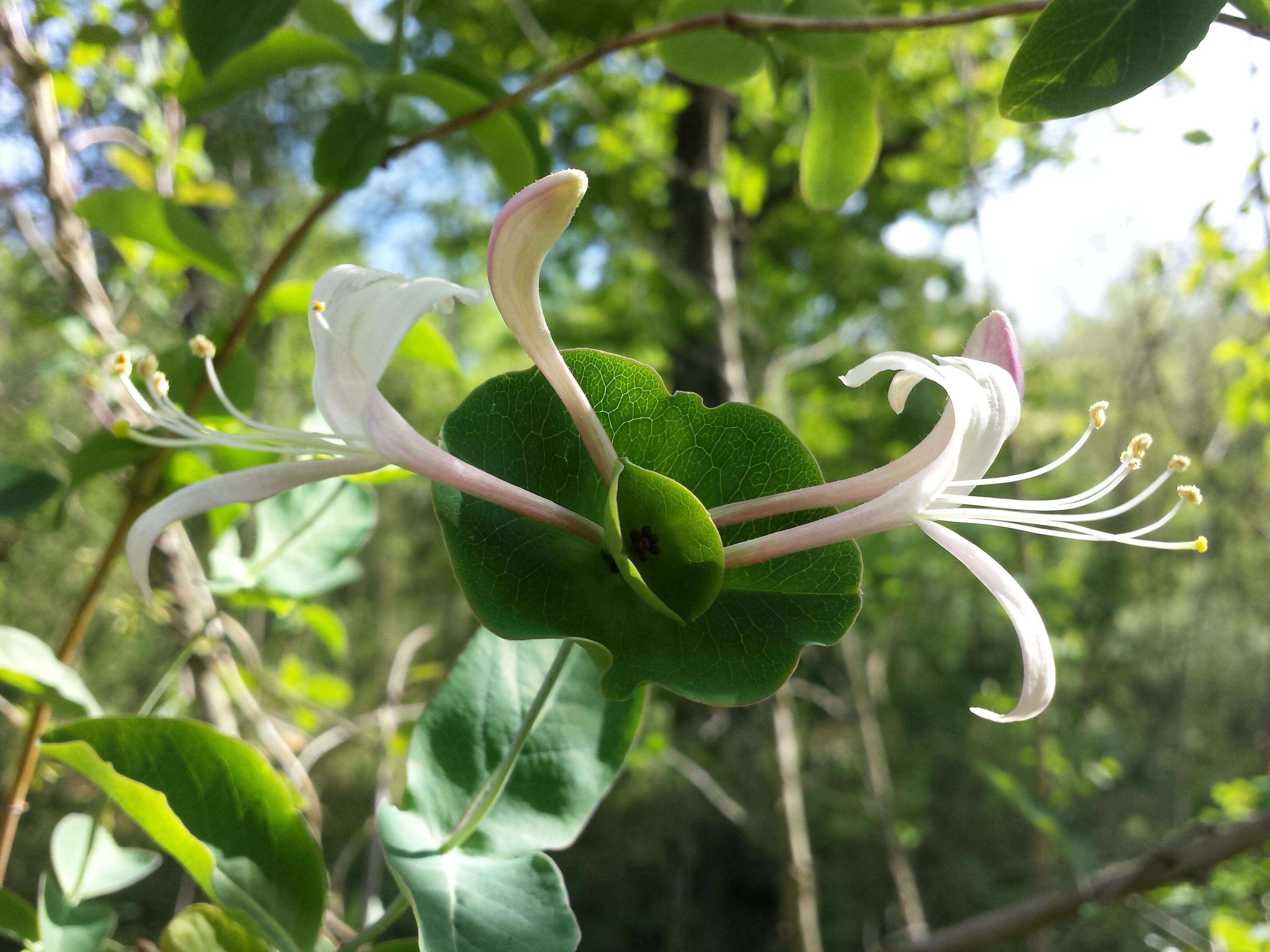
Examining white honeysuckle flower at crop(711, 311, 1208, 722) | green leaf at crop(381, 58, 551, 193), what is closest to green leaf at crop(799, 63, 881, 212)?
green leaf at crop(381, 58, 551, 193)

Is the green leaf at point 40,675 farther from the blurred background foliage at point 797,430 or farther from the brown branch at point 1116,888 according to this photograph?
the brown branch at point 1116,888

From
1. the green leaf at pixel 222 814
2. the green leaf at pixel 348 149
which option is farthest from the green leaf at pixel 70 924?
the green leaf at pixel 348 149

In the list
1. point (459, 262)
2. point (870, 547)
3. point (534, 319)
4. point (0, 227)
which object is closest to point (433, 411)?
point (459, 262)

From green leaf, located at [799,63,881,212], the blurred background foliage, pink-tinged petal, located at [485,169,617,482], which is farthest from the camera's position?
the blurred background foliage

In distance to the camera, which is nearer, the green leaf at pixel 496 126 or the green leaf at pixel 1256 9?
the green leaf at pixel 1256 9

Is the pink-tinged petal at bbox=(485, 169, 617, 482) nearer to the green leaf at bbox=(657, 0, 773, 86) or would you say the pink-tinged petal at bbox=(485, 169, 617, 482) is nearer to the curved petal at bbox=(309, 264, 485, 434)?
the curved petal at bbox=(309, 264, 485, 434)

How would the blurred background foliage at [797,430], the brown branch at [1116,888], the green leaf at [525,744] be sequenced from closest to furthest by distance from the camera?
the green leaf at [525,744], the brown branch at [1116,888], the blurred background foliage at [797,430]

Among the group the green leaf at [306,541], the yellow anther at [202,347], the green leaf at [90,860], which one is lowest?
the green leaf at [90,860]

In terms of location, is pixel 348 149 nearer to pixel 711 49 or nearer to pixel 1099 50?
pixel 711 49

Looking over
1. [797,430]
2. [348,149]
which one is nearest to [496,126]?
[348,149]
